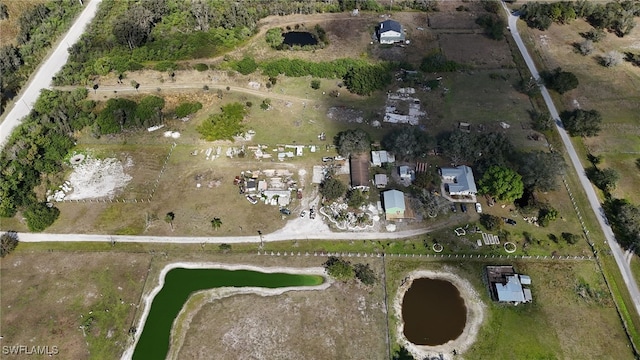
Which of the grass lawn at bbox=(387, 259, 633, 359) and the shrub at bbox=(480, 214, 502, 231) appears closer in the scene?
the grass lawn at bbox=(387, 259, 633, 359)

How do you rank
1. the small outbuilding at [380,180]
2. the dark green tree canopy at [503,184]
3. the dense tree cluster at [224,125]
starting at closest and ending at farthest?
the dark green tree canopy at [503,184], the small outbuilding at [380,180], the dense tree cluster at [224,125]

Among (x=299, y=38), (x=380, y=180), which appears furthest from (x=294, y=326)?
(x=299, y=38)

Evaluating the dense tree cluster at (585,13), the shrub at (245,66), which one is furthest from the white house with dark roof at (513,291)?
the dense tree cluster at (585,13)

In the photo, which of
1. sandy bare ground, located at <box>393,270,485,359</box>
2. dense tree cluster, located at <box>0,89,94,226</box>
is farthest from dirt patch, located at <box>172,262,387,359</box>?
dense tree cluster, located at <box>0,89,94,226</box>

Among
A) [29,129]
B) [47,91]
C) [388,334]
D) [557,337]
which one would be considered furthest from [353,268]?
[47,91]

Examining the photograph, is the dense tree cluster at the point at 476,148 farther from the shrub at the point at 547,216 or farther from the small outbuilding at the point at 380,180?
the small outbuilding at the point at 380,180

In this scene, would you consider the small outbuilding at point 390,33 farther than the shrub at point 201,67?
Yes

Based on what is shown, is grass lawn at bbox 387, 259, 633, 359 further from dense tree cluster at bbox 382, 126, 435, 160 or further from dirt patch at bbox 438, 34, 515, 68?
dirt patch at bbox 438, 34, 515, 68
